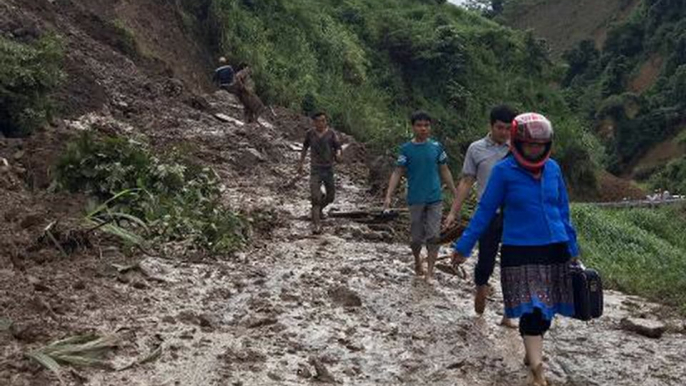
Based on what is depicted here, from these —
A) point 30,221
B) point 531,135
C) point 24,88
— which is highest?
point 531,135

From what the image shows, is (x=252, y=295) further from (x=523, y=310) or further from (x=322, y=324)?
(x=523, y=310)

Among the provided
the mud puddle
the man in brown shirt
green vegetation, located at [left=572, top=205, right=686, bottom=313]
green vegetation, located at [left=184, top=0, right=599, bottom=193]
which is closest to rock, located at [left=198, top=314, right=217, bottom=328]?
the mud puddle

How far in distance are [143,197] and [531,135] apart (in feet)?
14.0

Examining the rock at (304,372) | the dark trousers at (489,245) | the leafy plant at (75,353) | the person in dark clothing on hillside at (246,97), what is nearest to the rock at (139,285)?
the leafy plant at (75,353)

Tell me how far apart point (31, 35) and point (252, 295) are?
883 cm

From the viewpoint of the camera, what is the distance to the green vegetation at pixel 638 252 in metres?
8.38

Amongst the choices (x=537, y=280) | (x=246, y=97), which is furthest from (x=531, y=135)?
(x=246, y=97)

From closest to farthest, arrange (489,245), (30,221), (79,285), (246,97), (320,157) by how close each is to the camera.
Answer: (489,245) < (79,285) < (30,221) < (320,157) < (246,97)

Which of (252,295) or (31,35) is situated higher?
(31,35)

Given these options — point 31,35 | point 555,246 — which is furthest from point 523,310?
point 31,35

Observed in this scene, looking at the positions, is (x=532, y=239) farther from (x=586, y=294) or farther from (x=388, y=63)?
(x=388, y=63)

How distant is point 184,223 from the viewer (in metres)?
7.23

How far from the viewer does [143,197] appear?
24.2ft

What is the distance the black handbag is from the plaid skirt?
0.11 feet
